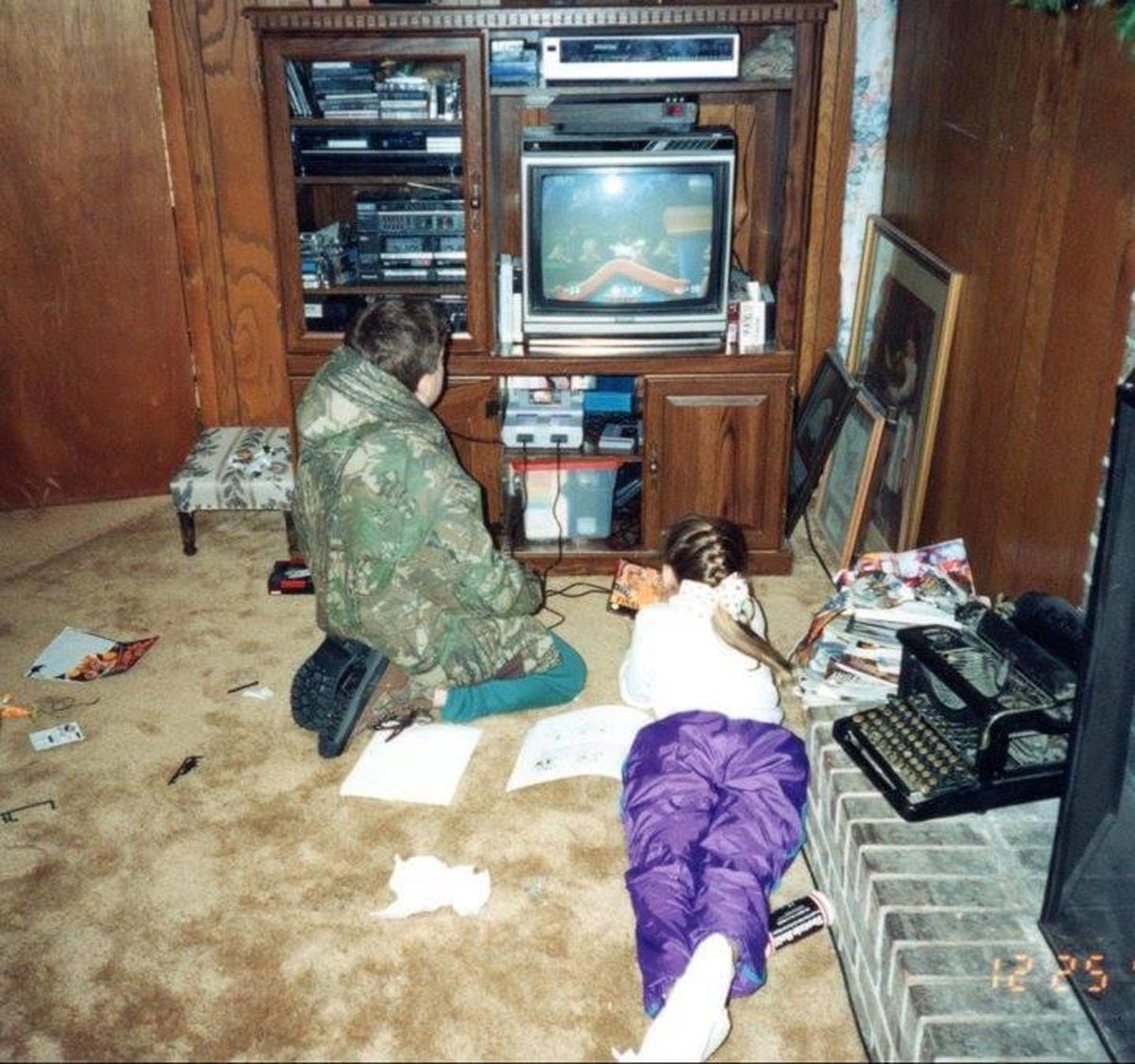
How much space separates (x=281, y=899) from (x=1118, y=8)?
2.34 metres

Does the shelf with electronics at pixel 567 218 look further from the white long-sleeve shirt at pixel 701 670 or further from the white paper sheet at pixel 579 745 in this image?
the white long-sleeve shirt at pixel 701 670

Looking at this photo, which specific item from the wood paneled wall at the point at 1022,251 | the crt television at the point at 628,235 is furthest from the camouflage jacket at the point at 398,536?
the wood paneled wall at the point at 1022,251

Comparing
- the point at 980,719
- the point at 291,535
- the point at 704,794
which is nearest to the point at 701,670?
the point at 704,794

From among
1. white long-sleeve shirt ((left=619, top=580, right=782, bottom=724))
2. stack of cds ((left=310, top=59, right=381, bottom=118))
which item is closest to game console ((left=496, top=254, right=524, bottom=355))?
stack of cds ((left=310, top=59, right=381, bottom=118))

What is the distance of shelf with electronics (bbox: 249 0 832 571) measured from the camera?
3217 millimetres

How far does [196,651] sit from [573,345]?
4.66ft

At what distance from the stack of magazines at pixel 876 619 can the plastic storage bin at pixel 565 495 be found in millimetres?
991

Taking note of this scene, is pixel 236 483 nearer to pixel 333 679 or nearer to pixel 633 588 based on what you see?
pixel 333 679

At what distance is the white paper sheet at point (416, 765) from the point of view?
2.80 meters

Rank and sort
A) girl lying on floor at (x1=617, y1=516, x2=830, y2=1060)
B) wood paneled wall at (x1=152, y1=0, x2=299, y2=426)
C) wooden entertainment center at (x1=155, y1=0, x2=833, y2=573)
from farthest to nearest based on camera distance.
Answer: wood paneled wall at (x1=152, y1=0, x2=299, y2=426) < wooden entertainment center at (x1=155, y1=0, x2=833, y2=573) < girl lying on floor at (x1=617, y1=516, x2=830, y2=1060)

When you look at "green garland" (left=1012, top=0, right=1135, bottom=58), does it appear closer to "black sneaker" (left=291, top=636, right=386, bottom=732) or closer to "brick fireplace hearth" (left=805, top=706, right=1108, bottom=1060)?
"brick fireplace hearth" (left=805, top=706, right=1108, bottom=1060)

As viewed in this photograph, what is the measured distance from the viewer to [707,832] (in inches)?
92.2

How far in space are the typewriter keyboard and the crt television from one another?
146 cm

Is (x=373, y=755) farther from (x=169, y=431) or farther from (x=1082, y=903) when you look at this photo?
(x=169, y=431)
